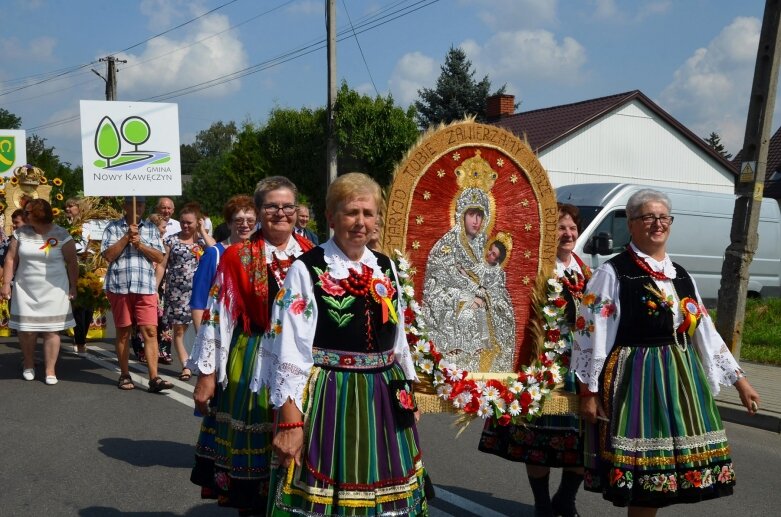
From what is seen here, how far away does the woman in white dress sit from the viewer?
8883mm

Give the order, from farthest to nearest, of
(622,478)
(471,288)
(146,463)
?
1. (146,463)
2. (471,288)
3. (622,478)

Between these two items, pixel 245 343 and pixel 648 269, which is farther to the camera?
pixel 245 343

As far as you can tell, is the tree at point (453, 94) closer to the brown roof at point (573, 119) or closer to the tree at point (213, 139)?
the brown roof at point (573, 119)

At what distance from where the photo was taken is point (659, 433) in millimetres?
3768

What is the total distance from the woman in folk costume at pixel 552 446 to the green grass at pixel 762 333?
23.3 ft

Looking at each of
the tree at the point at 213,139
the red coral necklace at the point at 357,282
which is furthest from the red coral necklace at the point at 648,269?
the tree at the point at 213,139

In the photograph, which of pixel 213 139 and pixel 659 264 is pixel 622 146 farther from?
pixel 213 139

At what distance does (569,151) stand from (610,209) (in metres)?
17.9

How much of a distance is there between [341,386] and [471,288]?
1163mm

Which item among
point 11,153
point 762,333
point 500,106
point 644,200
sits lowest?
point 762,333

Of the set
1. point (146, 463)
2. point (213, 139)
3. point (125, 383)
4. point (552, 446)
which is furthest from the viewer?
point (213, 139)

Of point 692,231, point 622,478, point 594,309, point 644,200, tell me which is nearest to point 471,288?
point 594,309

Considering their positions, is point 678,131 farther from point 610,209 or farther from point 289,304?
point 289,304

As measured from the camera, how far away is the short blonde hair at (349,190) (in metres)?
3.31
